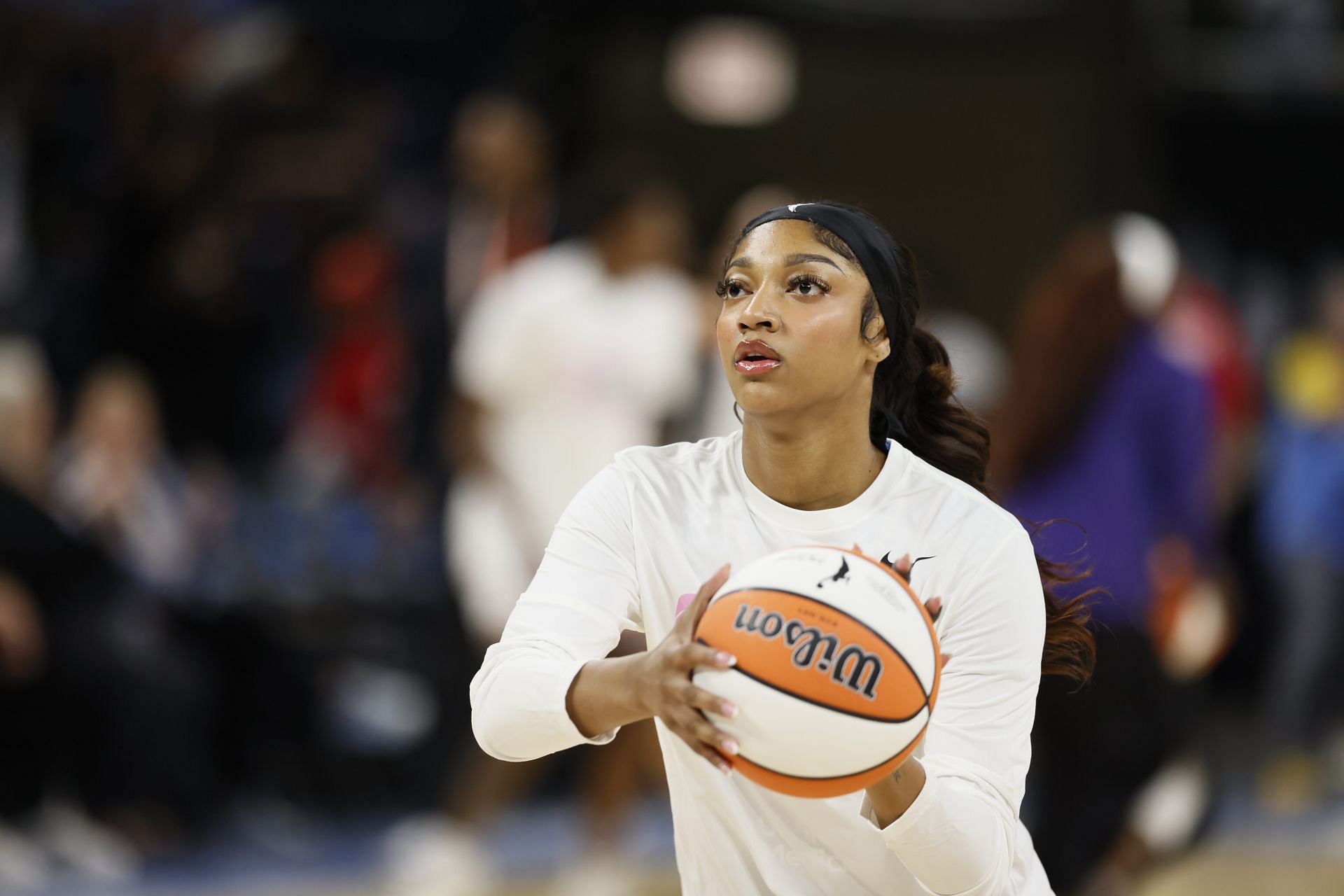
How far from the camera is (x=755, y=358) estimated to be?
7.61 feet

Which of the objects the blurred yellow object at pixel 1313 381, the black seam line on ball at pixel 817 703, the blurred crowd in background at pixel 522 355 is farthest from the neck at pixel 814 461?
the blurred yellow object at pixel 1313 381

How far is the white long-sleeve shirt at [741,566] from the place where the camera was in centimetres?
226

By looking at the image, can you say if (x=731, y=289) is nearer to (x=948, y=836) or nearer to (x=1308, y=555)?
(x=948, y=836)

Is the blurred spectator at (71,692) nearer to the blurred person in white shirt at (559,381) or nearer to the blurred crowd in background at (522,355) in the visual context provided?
the blurred crowd in background at (522,355)

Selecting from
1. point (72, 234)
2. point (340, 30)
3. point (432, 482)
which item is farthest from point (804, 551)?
point (340, 30)

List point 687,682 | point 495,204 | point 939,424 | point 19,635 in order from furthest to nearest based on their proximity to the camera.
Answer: point 495,204, point 19,635, point 939,424, point 687,682

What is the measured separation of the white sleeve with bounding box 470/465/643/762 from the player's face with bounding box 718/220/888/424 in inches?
11.2

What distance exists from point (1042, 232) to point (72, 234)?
6.14 metres

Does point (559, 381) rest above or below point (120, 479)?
below

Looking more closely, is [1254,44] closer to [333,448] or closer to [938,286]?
[938,286]

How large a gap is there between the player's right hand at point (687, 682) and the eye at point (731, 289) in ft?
1.69

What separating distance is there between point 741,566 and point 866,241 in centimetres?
49

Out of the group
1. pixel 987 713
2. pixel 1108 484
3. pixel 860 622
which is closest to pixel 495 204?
pixel 1108 484

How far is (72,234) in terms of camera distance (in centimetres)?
891
